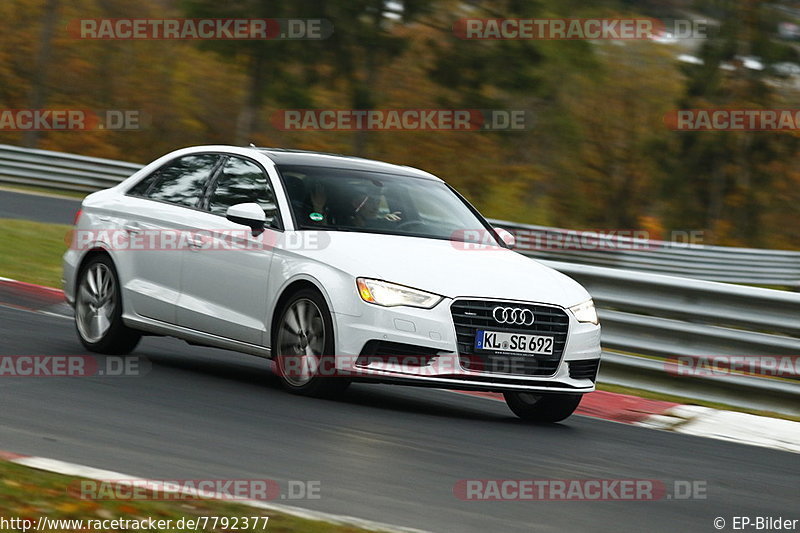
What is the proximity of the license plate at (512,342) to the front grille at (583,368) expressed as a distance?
291mm

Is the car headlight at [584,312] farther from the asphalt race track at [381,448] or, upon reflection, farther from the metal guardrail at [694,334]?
the metal guardrail at [694,334]

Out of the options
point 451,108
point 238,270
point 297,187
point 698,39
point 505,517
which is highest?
point 698,39

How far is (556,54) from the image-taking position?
121 feet

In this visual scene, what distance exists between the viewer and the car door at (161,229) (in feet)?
31.3

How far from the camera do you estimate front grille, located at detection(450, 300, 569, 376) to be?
816 cm

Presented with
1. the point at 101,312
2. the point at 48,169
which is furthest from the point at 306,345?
the point at 48,169

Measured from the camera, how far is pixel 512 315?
8250mm

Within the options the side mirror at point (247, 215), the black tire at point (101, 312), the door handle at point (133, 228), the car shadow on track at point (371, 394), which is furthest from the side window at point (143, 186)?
the side mirror at point (247, 215)

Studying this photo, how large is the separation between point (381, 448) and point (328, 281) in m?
1.51

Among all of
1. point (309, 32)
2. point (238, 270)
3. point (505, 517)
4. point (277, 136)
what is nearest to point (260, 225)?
point (238, 270)

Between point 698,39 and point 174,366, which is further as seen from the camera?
point 698,39

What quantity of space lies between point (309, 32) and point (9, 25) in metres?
15.3

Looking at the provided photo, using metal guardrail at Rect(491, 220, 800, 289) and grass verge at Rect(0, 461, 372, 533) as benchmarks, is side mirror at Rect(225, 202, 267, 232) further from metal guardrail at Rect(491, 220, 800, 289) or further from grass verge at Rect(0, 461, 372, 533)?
metal guardrail at Rect(491, 220, 800, 289)

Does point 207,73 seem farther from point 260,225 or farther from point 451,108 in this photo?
point 260,225
